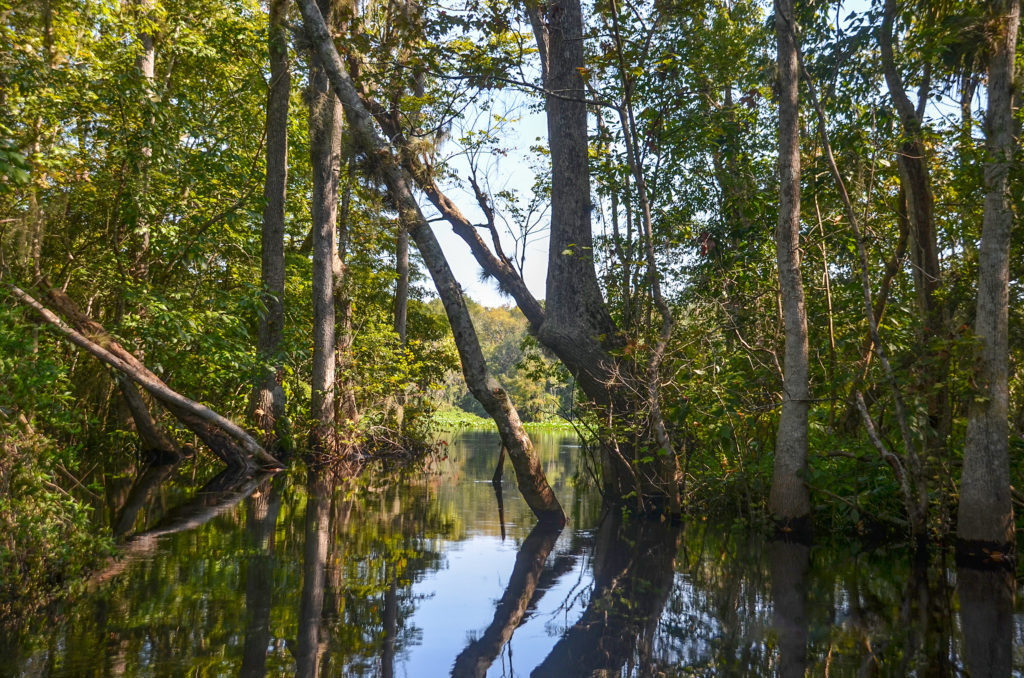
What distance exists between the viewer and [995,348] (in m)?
7.60

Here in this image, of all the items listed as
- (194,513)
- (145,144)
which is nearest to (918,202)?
(194,513)

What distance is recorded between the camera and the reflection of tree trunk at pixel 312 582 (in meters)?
4.23

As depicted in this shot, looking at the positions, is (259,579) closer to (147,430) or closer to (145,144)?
(145,144)

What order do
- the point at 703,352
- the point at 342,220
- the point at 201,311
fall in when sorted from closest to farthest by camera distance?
the point at 703,352, the point at 201,311, the point at 342,220

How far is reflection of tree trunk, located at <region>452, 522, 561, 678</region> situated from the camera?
446 centimetres

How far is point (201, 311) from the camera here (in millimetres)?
14305

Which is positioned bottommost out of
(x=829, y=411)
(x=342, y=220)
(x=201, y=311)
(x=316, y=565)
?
(x=316, y=565)

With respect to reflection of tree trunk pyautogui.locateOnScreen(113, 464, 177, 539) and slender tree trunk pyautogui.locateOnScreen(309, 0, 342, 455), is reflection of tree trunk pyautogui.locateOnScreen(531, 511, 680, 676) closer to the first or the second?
reflection of tree trunk pyautogui.locateOnScreen(113, 464, 177, 539)

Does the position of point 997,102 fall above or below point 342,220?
below

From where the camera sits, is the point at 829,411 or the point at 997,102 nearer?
Result: the point at 997,102

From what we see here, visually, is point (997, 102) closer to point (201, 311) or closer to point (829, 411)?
point (829, 411)

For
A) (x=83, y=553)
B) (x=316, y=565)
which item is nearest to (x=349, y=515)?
(x=316, y=565)

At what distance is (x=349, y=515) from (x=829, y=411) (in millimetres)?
6565

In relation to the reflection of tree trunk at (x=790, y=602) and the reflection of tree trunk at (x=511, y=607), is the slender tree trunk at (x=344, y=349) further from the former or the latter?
the reflection of tree trunk at (x=790, y=602)
